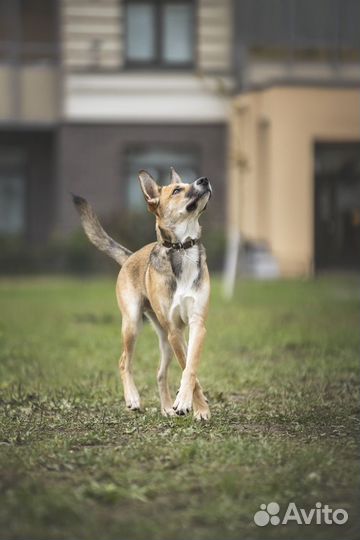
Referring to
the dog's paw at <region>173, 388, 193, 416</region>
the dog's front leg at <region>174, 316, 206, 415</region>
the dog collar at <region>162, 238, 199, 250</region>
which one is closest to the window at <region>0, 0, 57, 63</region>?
the dog collar at <region>162, 238, 199, 250</region>

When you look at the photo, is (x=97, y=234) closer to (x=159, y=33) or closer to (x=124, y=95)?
(x=124, y=95)

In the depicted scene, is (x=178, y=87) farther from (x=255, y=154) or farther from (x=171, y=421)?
(x=171, y=421)

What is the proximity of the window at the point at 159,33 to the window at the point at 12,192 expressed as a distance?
352 cm

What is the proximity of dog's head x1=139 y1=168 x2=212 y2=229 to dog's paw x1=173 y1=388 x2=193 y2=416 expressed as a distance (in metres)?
1.05

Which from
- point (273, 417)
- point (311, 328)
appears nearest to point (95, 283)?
point (311, 328)

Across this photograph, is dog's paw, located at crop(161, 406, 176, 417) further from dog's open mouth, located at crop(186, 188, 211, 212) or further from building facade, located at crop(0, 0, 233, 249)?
building facade, located at crop(0, 0, 233, 249)

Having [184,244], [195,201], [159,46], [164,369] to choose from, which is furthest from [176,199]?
[159,46]

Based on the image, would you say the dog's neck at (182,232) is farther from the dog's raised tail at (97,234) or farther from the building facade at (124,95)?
the building facade at (124,95)

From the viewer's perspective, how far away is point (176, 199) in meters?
8.30

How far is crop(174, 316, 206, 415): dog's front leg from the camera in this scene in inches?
313

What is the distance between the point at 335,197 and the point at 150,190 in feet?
60.0

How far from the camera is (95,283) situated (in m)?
25.3

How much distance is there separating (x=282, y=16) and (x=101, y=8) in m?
4.08

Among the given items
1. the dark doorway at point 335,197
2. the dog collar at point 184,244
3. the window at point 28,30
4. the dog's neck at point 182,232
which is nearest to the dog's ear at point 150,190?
the dog's neck at point 182,232
